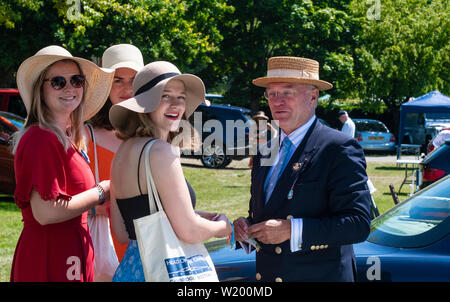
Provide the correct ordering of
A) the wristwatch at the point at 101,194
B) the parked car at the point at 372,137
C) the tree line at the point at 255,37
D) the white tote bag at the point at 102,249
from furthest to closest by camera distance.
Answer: the parked car at the point at 372,137 < the tree line at the point at 255,37 < the white tote bag at the point at 102,249 < the wristwatch at the point at 101,194

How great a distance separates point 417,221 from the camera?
3855 mm

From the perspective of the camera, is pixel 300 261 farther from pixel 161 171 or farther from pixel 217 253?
pixel 217 253

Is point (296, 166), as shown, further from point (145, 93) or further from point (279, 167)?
point (145, 93)

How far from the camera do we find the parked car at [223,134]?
720 inches

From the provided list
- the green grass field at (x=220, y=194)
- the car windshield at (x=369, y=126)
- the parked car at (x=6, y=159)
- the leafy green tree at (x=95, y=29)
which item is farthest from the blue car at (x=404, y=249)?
the car windshield at (x=369, y=126)

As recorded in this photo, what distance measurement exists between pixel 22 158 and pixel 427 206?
283 cm

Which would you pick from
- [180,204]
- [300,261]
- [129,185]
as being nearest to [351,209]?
[300,261]

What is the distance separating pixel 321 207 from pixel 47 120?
148cm

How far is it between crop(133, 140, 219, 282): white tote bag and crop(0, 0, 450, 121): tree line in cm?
1110

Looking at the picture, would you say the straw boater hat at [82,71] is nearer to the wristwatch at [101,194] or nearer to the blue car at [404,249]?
the wristwatch at [101,194]

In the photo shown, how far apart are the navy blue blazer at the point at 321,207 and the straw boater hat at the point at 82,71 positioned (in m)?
1.26

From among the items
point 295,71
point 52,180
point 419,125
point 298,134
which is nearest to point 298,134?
point 298,134

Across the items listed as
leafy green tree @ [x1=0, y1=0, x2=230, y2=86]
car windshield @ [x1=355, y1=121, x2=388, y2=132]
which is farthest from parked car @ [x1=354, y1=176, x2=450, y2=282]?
car windshield @ [x1=355, y1=121, x2=388, y2=132]

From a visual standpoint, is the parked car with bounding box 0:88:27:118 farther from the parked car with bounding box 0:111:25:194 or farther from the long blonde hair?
the long blonde hair
